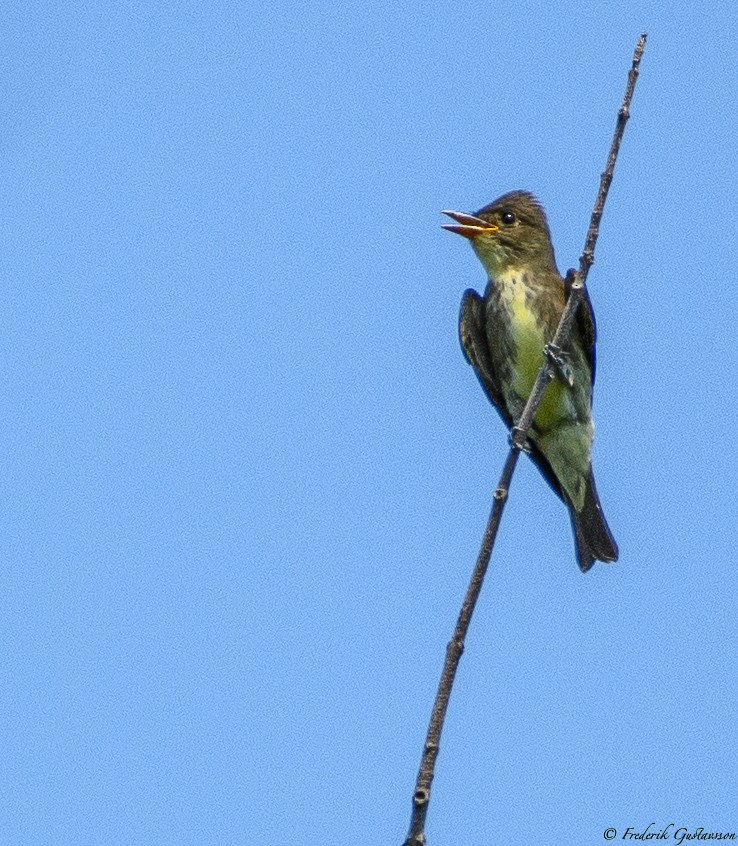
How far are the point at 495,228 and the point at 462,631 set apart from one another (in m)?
5.25

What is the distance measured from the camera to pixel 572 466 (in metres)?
8.42

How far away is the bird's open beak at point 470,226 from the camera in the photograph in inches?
329

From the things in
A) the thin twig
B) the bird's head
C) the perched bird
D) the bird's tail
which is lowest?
the thin twig

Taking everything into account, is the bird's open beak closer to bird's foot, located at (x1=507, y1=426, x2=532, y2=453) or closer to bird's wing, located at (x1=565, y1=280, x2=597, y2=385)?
bird's wing, located at (x1=565, y1=280, x2=597, y2=385)

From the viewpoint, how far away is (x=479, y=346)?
8734mm

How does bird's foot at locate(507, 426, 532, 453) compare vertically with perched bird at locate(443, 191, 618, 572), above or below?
below

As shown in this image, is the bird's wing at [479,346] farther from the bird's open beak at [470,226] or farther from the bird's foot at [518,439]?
the bird's foot at [518,439]

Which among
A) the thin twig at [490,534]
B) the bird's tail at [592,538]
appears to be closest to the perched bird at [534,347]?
the bird's tail at [592,538]

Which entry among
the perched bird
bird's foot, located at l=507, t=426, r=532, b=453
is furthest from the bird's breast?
bird's foot, located at l=507, t=426, r=532, b=453

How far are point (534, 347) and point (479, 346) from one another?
1.80ft

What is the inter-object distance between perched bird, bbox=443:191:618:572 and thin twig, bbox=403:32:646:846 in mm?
2773

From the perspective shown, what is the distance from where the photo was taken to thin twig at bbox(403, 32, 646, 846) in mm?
3219

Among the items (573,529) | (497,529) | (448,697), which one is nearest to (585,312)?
(573,529)

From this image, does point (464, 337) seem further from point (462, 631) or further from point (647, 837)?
point (462, 631)
